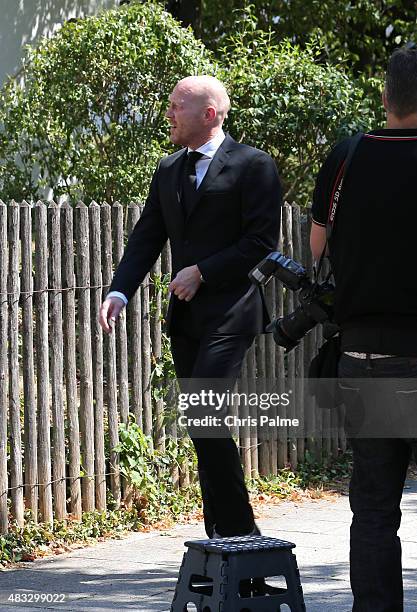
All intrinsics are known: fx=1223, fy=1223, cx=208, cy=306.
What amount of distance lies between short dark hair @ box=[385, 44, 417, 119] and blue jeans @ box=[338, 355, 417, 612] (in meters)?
0.87

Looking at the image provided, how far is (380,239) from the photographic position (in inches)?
163

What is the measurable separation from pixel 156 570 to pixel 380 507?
2154 millimetres

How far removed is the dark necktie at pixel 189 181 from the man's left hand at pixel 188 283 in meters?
0.32

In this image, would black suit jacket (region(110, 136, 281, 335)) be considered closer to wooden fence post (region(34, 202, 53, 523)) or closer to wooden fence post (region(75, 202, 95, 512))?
wooden fence post (region(34, 202, 53, 523))

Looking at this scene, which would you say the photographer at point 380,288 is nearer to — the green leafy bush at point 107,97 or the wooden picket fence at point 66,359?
the wooden picket fence at point 66,359

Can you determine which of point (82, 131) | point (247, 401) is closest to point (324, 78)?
point (82, 131)

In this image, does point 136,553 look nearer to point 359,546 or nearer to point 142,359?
point 142,359

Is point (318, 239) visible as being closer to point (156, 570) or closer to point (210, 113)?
point (210, 113)

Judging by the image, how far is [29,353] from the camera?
660cm

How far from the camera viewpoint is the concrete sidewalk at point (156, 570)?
5.46 meters

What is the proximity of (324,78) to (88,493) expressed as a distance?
547 centimetres

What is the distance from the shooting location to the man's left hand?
5.41m

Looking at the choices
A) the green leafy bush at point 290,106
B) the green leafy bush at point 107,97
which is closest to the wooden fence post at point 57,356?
the green leafy bush at point 107,97

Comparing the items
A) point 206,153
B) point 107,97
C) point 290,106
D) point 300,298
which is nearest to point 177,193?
point 206,153
